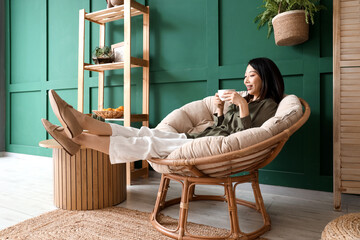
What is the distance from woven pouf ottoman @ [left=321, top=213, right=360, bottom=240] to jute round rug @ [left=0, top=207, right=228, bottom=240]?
23.8 inches

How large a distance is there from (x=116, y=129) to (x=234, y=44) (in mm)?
1449

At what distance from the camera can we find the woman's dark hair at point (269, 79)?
1827 millimetres

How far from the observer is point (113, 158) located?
4.73 feet

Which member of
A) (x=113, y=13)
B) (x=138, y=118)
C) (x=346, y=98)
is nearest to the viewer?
(x=346, y=98)

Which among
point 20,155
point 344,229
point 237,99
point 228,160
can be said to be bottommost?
point 20,155

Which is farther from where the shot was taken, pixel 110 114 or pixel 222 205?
pixel 110 114

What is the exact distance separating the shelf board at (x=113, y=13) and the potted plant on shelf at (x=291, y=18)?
1.29 meters

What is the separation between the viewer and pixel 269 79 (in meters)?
1.85

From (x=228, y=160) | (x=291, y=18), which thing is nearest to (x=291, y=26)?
(x=291, y=18)

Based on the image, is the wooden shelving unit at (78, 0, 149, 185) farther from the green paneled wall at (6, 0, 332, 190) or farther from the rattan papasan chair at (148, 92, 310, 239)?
the rattan papasan chair at (148, 92, 310, 239)

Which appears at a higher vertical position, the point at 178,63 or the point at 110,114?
the point at 178,63

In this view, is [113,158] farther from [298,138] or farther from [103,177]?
[298,138]

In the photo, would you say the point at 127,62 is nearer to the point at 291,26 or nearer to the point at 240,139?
the point at 291,26

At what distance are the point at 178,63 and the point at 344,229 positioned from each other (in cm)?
208
